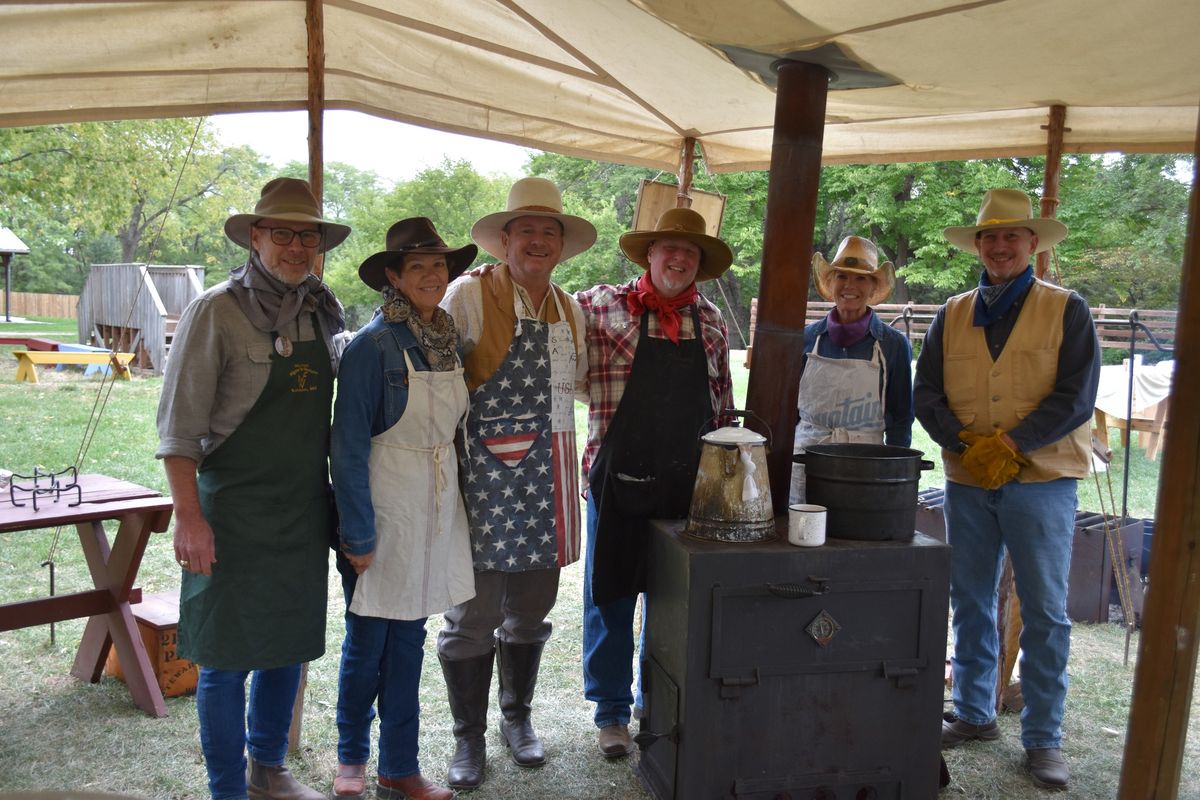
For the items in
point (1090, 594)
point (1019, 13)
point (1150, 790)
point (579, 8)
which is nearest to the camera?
point (1150, 790)

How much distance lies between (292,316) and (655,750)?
1894 mm

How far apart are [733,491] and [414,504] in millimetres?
999

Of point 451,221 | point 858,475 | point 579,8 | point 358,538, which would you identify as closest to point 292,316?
point 358,538

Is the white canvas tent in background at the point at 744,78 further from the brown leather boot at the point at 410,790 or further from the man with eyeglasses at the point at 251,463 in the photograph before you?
the brown leather boot at the point at 410,790

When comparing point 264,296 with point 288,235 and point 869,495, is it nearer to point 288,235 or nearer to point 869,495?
point 288,235

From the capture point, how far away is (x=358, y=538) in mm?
2576

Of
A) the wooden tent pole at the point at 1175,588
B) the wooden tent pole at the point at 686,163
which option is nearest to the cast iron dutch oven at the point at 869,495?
the wooden tent pole at the point at 1175,588

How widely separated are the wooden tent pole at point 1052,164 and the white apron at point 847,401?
1.08 m

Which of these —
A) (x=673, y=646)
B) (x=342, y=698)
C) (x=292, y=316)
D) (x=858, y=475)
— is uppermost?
(x=292, y=316)

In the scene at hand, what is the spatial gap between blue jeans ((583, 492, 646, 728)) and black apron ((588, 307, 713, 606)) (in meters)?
0.16

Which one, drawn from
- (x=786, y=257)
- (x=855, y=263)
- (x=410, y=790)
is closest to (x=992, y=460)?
(x=855, y=263)

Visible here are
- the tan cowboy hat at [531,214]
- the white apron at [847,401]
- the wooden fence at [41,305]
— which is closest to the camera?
the tan cowboy hat at [531,214]

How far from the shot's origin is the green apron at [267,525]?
2488 mm

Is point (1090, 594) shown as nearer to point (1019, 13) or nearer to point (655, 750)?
point (655, 750)
